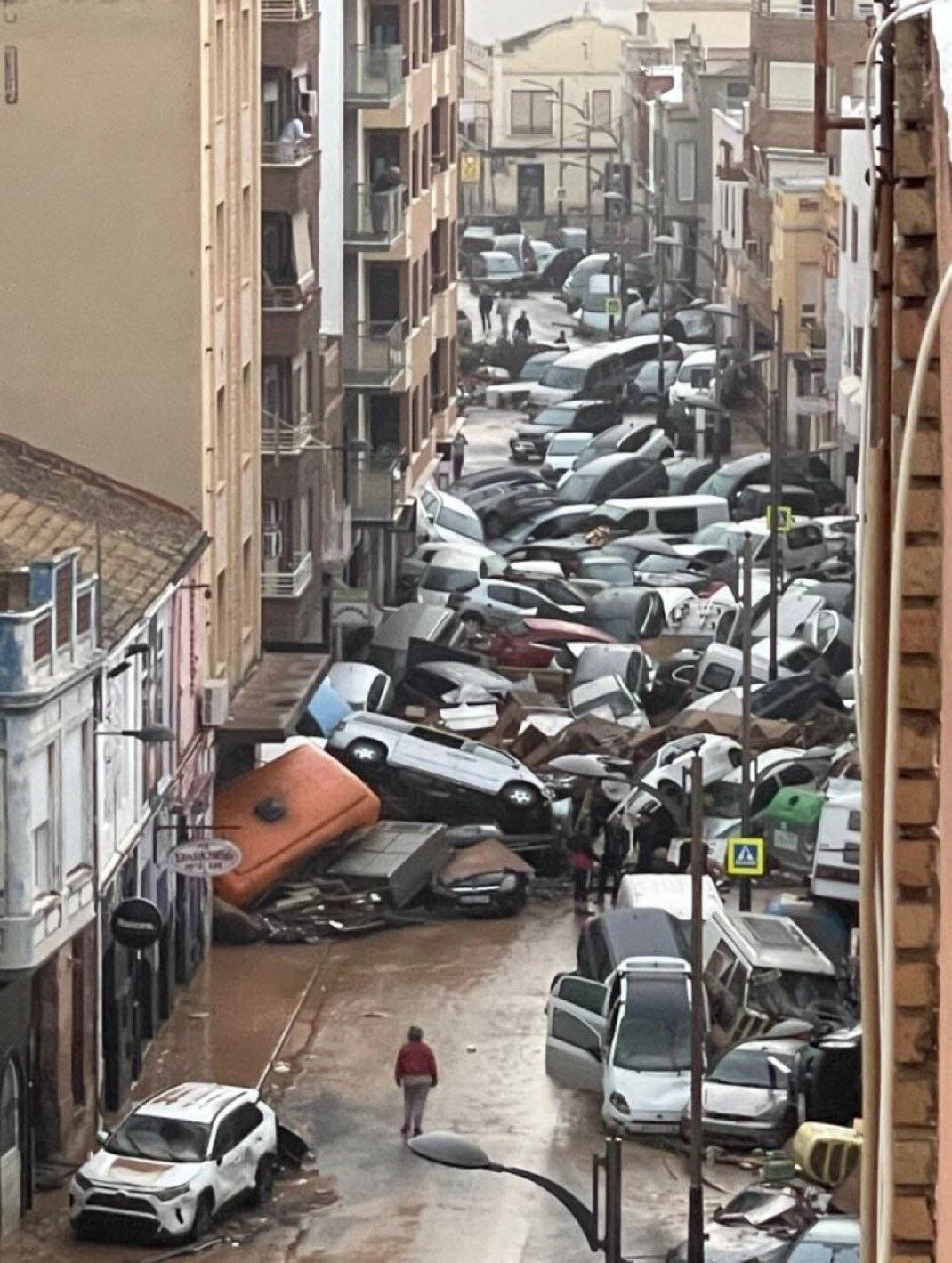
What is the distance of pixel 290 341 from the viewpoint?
44.5 meters

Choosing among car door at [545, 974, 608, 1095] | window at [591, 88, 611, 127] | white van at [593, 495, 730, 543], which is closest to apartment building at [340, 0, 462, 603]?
white van at [593, 495, 730, 543]

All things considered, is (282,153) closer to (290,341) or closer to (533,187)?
(290,341)

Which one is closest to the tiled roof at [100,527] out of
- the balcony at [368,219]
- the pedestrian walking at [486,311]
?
the balcony at [368,219]

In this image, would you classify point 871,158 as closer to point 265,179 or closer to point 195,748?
point 195,748

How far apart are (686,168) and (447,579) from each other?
52.1 metres

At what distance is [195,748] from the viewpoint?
37719mm

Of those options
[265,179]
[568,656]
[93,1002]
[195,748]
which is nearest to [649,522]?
[568,656]

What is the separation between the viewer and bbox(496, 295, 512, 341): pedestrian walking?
106 meters

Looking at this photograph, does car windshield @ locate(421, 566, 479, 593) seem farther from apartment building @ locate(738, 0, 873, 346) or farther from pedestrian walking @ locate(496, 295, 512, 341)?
pedestrian walking @ locate(496, 295, 512, 341)

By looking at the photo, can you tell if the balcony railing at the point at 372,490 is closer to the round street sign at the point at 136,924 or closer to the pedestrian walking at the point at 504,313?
the round street sign at the point at 136,924

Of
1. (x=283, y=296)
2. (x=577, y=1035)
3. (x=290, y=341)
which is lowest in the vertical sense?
(x=577, y=1035)

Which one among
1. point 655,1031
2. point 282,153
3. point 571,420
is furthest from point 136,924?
point 571,420

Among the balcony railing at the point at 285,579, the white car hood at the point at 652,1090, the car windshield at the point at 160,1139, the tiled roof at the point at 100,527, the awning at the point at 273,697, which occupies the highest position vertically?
the tiled roof at the point at 100,527

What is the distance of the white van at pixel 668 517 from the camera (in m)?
67.3
